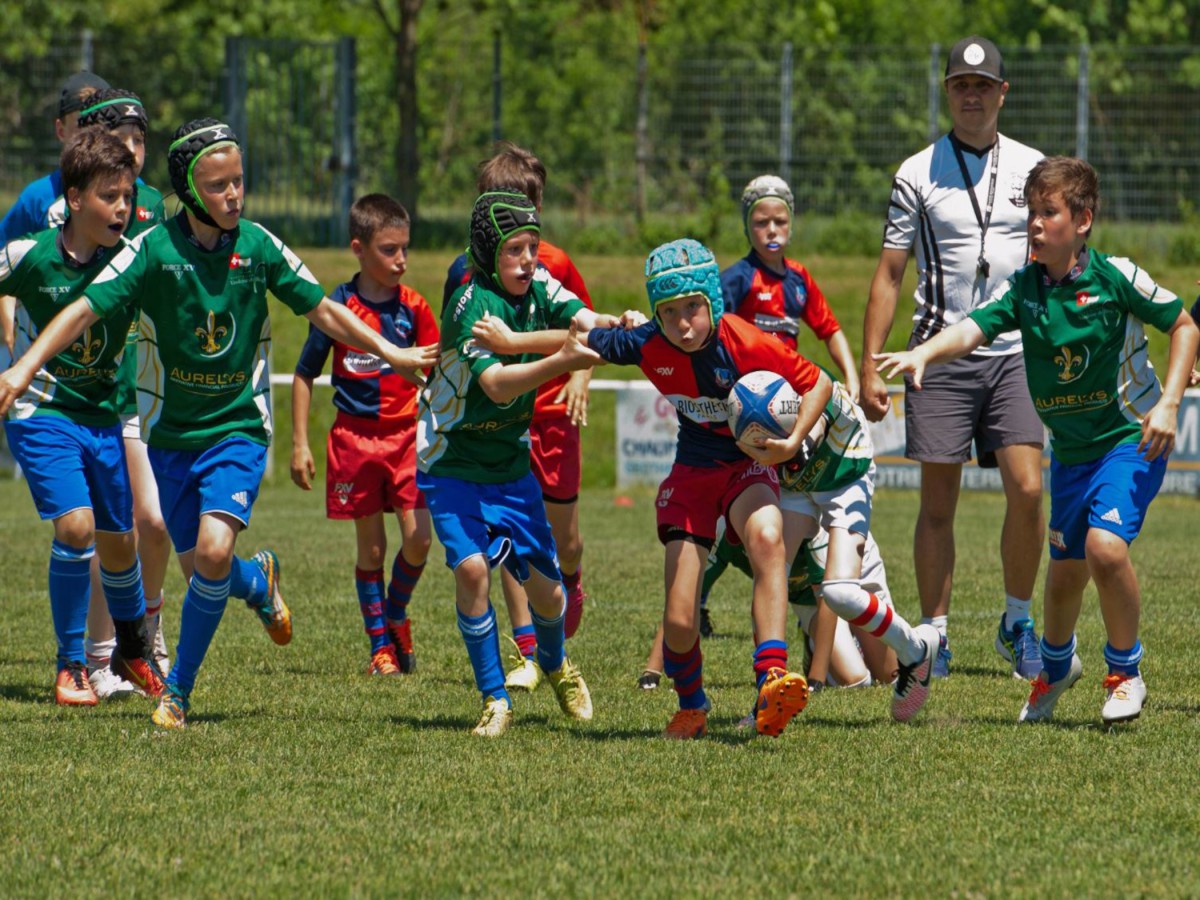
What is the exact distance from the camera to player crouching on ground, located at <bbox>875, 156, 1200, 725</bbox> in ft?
19.1

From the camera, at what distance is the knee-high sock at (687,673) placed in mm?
5789

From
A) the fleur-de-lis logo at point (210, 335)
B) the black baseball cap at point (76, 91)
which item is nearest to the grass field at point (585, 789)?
the fleur-de-lis logo at point (210, 335)

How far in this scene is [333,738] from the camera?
19.0 ft

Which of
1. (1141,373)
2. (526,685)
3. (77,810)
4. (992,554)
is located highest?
(1141,373)

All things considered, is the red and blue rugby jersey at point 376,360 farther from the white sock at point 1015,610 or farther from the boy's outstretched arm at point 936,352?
the white sock at point 1015,610

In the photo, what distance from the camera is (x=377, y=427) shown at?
793cm

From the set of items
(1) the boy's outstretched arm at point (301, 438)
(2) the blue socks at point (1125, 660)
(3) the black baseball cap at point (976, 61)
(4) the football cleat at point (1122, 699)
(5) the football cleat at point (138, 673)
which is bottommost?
(5) the football cleat at point (138, 673)

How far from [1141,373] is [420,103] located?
20292mm

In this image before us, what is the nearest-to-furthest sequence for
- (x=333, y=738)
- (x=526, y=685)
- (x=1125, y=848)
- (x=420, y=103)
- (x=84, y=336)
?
(x=1125, y=848) < (x=333, y=738) < (x=84, y=336) < (x=526, y=685) < (x=420, y=103)

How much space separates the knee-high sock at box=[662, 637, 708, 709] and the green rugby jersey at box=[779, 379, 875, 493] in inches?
32.0

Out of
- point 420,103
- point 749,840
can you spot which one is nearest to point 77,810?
point 749,840

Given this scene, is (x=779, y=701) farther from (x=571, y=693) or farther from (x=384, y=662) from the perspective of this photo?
(x=384, y=662)

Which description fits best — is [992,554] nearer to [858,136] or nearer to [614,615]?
[614,615]

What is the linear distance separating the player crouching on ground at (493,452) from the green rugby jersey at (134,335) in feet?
4.46
